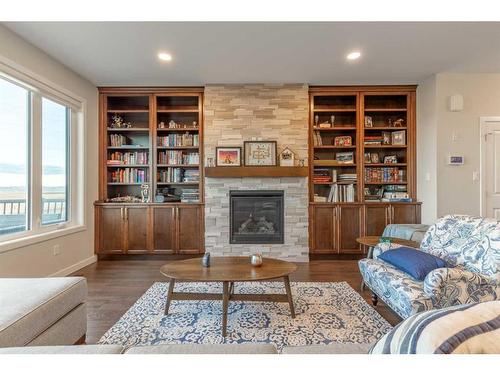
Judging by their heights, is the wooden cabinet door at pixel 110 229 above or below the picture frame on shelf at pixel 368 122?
below

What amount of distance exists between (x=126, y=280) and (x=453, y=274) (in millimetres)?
3096

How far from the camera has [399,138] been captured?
4297 millimetres

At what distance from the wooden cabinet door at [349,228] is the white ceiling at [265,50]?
6.00 feet

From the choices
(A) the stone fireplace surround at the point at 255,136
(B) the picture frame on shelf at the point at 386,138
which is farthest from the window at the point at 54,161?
(B) the picture frame on shelf at the point at 386,138

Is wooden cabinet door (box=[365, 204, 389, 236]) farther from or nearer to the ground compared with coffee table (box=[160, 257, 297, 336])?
farther from the ground

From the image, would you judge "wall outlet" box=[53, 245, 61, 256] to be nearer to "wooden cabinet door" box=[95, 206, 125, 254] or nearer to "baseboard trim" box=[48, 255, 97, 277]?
"baseboard trim" box=[48, 255, 97, 277]

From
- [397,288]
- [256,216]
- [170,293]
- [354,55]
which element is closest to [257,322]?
[170,293]

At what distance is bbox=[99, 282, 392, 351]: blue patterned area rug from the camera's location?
1.99 metres

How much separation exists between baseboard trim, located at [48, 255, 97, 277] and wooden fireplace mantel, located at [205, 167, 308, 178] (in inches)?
79.3

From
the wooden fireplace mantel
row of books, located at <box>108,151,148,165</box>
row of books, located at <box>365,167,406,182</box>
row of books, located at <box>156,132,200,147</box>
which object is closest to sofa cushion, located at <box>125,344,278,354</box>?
the wooden fireplace mantel

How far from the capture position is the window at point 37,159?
2752 mm

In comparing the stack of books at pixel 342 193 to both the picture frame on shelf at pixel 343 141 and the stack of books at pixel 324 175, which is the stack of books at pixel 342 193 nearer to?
the stack of books at pixel 324 175

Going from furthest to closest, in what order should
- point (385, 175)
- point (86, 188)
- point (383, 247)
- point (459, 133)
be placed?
point (385, 175) → point (86, 188) → point (459, 133) → point (383, 247)

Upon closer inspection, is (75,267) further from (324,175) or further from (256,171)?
(324,175)
